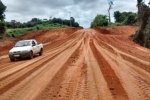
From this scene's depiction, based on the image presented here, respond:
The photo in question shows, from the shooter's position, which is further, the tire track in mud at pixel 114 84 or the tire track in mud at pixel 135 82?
the tire track in mud at pixel 135 82

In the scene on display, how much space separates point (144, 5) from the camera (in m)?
48.2

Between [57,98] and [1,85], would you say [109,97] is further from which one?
[1,85]

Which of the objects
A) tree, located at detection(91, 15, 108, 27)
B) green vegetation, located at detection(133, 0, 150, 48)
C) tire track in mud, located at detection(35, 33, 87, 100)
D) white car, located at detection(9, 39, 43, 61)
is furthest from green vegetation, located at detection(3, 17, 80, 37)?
tire track in mud, located at detection(35, 33, 87, 100)

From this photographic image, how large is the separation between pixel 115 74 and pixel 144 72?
1522mm

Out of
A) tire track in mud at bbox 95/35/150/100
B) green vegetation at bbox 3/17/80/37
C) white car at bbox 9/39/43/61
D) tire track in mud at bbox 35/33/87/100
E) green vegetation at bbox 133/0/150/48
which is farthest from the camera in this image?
green vegetation at bbox 3/17/80/37

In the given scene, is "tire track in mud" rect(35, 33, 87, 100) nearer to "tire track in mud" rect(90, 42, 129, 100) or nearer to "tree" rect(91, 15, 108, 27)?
"tire track in mud" rect(90, 42, 129, 100)

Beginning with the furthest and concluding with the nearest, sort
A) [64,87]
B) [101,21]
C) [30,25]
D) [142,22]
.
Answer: [30,25] → [101,21] → [142,22] → [64,87]

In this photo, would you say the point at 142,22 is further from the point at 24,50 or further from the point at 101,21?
the point at 101,21

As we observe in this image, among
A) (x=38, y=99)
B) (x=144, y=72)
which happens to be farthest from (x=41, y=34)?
(x=38, y=99)

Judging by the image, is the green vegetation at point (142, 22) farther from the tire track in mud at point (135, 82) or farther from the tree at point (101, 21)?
the tree at point (101, 21)

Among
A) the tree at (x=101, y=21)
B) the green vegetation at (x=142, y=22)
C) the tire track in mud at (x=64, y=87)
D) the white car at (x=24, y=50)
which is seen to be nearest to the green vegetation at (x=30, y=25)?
the tree at (x=101, y=21)

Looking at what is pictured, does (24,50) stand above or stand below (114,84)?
below

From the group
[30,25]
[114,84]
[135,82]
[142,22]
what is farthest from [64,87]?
[30,25]

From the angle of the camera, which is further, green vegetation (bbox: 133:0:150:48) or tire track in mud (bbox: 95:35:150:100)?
green vegetation (bbox: 133:0:150:48)
